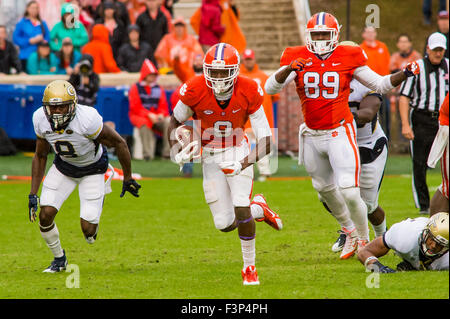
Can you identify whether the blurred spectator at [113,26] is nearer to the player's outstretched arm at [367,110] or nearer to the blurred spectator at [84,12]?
the blurred spectator at [84,12]

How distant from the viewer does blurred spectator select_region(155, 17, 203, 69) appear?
15.4m

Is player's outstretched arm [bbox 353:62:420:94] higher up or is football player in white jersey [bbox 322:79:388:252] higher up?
player's outstretched arm [bbox 353:62:420:94]

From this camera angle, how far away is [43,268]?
7867 mm

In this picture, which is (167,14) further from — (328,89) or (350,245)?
(350,245)

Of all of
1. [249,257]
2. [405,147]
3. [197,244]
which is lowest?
[405,147]

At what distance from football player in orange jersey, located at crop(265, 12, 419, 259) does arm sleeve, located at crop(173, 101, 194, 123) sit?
0.85 meters

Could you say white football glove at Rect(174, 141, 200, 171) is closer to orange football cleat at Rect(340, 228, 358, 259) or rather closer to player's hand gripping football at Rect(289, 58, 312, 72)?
player's hand gripping football at Rect(289, 58, 312, 72)

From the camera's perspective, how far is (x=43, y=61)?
1620cm

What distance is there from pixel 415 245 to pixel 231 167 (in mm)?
1492

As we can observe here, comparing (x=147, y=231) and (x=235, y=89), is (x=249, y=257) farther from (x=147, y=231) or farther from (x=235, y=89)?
(x=147, y=231)

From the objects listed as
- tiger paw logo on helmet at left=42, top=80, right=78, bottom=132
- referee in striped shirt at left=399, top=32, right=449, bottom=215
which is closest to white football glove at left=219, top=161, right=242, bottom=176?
tiger paw logo on helmet at left=42, top=80, right=78, bottom=132

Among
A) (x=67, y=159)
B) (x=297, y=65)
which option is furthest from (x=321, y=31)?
(x=67, y=159)

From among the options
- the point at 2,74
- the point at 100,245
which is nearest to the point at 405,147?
the point at 2,74

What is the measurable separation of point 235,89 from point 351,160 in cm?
118
